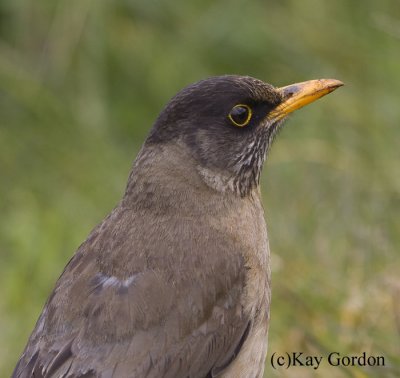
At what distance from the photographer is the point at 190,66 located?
32.7ft

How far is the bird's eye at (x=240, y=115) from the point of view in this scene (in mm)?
6113

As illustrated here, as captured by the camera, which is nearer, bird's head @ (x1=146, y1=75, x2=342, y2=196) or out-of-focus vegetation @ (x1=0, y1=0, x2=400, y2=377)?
bird's head @ (x1=146, y1=75, x2=342, y2=196)

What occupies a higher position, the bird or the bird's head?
the bird's head

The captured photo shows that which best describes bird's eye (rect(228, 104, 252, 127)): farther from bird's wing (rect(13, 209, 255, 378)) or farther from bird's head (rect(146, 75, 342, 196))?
bird's wing (rect(13, 209, 255, 378))

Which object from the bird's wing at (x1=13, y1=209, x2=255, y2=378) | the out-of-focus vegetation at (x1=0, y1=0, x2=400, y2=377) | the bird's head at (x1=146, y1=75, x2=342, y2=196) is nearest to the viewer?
the bird's wing at (x1=13, y1=209, x2=255, y2=378)

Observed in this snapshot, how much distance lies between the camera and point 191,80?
9859 mm

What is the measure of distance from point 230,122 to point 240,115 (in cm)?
6

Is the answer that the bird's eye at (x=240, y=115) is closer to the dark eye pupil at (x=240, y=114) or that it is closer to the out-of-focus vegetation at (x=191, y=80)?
the dark eye pupil at (x=240, y=114)

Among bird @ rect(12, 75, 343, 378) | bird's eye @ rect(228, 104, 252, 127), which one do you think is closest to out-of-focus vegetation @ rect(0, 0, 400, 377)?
bird @ rect(12, 75, 343, 378)

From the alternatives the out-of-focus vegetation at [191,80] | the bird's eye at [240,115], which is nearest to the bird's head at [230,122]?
the bird's eye at [240,115]

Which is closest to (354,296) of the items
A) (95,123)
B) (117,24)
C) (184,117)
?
(184,117)

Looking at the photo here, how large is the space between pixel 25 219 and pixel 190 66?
180 centimetres

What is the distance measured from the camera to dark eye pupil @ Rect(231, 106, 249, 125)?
6.12 metres

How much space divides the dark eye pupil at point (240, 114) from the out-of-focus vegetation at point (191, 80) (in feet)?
3.22
